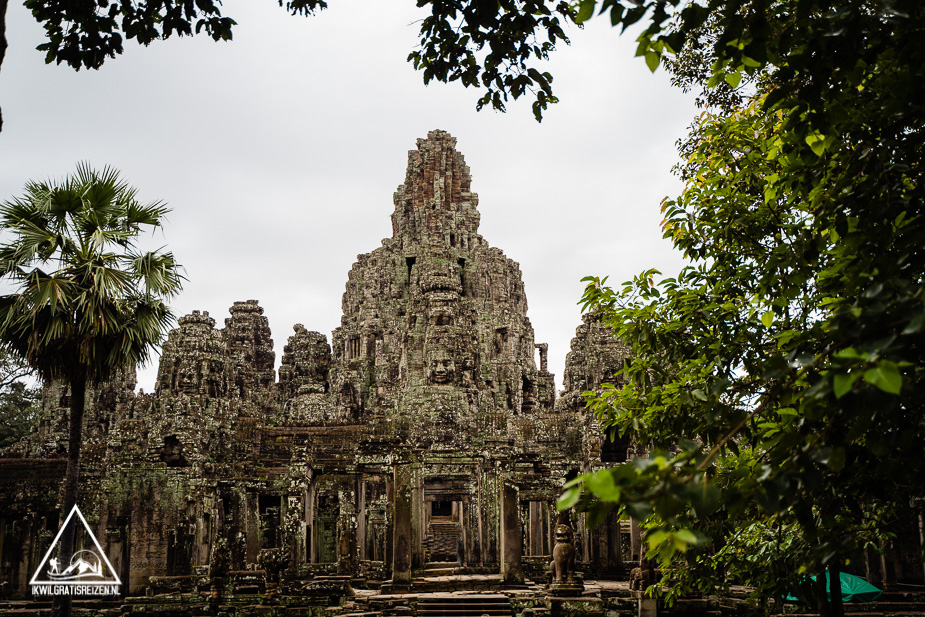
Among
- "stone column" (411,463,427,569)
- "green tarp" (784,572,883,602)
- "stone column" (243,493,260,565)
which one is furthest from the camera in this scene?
"stone column" (243,493,260,565)

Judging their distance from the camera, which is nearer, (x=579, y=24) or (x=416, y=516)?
(x=579, y=24)

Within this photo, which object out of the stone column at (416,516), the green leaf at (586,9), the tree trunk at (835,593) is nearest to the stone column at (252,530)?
the stone column at (416,516)

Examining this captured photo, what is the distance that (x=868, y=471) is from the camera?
4.68 meters

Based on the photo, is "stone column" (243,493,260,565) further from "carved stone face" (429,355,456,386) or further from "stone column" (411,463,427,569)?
"stone column" (411,463,427,569)

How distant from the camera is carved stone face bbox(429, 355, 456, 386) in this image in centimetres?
2206

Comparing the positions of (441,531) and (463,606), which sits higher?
(441,531)

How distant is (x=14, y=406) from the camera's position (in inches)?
1526

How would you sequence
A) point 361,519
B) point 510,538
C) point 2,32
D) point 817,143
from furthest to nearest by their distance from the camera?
point 361,519 → point 510,538 → point 817,143 → point 2,32

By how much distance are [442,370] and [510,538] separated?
21.4ft

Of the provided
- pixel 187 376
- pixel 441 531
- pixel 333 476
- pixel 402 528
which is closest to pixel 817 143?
pixel 402 528

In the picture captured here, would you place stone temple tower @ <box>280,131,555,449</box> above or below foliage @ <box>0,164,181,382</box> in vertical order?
above

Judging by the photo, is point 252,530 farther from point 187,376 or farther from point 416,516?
point 416,516

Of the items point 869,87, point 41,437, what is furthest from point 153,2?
point 41,437

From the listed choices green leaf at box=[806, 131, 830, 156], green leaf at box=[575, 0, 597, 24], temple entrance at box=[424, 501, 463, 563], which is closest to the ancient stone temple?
temple entrance at box=[424, 501, 463, 563]
